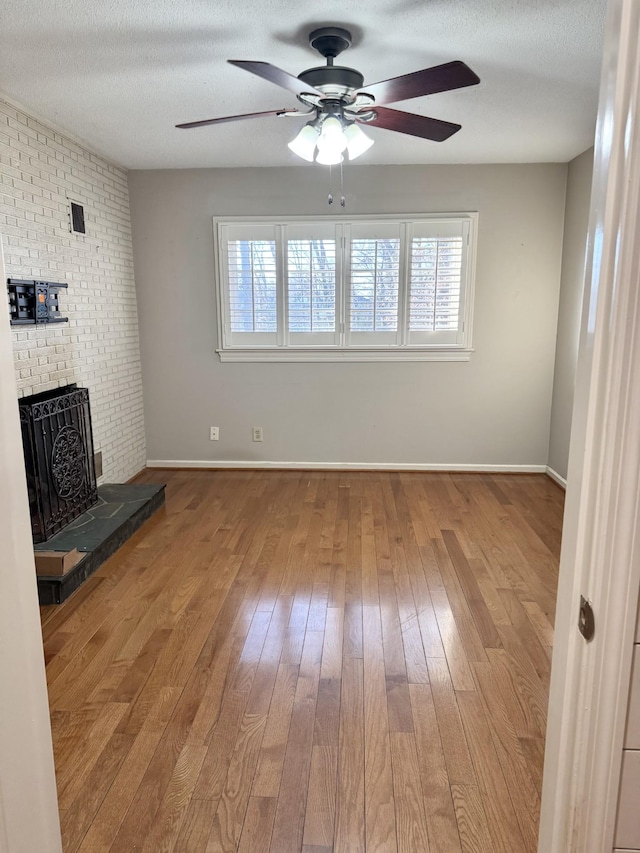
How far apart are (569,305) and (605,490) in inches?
163

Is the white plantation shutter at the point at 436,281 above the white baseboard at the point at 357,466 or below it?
above

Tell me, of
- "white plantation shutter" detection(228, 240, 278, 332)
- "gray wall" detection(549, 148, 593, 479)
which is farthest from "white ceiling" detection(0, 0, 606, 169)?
"white plantation shutter" detection(228, 240, 278, 332)

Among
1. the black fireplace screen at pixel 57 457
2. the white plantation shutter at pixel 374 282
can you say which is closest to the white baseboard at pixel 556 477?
the white plantation shutter at pixel 374 282

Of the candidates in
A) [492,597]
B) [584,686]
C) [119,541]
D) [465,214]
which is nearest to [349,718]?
[492,597]

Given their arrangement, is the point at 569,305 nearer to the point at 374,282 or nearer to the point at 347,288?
the point at 374,282

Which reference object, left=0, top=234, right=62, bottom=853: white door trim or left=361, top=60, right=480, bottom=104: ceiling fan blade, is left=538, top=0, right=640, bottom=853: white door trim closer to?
left=0, top=234, right=62, bottom=853: white door trim

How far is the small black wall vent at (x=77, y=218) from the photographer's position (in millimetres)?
3844

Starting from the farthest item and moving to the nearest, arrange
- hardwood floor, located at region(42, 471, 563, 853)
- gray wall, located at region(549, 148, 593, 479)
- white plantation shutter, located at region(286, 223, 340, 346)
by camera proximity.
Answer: white plantation shutter, located at region(286, 223, 340, 346) < gray wall, located at region(549, 148, 593, 479) < hardwood floor, located at region(42, 471, 563, 853)

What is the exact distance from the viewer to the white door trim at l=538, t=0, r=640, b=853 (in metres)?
0.70

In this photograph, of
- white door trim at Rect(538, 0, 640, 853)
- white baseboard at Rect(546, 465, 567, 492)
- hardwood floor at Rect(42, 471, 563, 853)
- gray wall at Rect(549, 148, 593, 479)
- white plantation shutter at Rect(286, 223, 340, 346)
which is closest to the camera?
white door trim at Rect(538, 0, 640, 853)

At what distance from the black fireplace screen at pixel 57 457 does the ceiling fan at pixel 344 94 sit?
1.81 m

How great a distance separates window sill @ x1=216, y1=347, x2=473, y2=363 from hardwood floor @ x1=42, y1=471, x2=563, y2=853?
156cm

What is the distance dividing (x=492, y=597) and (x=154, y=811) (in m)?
1.85

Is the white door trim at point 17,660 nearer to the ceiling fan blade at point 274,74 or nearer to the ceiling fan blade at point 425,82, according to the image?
the ceiling fan blade at point 274,74
